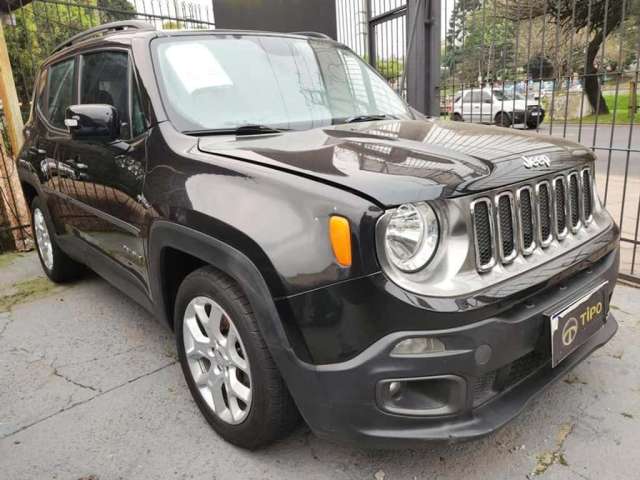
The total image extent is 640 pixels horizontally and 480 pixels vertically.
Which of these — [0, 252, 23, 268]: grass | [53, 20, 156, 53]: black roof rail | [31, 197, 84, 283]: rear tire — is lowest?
[0, 252, 23, 268]: grass

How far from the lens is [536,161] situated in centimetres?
205

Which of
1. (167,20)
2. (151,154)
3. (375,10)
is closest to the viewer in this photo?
(151,154)

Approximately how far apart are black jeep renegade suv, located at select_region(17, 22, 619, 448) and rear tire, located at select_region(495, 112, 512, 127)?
2.45 meters

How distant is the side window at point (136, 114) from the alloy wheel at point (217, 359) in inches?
37.4

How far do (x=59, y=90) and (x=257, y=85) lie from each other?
1822 mm

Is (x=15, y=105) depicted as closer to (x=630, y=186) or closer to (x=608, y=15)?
(x=608, y=15)

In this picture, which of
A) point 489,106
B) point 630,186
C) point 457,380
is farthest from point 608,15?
point 630,186

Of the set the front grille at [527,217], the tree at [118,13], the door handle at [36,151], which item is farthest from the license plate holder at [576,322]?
the tree at [118,13]

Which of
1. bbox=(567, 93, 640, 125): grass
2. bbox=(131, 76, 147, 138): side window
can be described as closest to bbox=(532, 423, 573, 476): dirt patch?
bbox=(131, 76, 147, 138): side window

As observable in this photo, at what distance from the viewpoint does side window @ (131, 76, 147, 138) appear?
2631 mm

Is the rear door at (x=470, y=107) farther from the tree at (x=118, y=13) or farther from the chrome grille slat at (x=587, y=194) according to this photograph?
the tree at (x=118, y=13)

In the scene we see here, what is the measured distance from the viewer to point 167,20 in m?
7.29

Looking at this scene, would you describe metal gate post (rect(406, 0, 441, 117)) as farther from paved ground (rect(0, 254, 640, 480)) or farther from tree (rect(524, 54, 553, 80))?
paved ground (rect(0, 254, 640, 480))

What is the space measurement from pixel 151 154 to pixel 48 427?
140 centimetres
